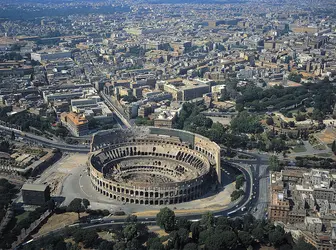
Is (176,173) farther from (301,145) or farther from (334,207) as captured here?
(301,145)

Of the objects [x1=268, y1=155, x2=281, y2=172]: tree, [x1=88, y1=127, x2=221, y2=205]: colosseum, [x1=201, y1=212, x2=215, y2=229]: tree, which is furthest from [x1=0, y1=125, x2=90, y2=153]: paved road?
[x1=268, y1=155, x2=281, y2=172]: tree

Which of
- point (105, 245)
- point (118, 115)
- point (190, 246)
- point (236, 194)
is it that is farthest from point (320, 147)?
point (105, 245)

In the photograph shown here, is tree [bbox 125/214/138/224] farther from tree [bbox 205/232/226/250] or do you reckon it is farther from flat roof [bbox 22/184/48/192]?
flat roof [bbox 22/184/48/192]

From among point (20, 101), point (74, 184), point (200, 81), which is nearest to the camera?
point (74, 184)

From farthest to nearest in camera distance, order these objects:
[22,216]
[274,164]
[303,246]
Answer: [274,164], [22,216], [303,246]

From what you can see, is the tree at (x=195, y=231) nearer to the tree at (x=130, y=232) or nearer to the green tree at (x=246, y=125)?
the tree at (x=130, y=232)

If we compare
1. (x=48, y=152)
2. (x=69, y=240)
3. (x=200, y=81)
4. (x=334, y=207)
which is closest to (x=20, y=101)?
(x=48, y=152)

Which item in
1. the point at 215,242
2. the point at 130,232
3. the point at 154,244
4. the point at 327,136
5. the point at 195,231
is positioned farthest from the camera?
the point at 327,136

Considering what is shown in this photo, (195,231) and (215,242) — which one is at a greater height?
(215,242)

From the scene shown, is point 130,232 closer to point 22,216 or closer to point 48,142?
point 22,216
